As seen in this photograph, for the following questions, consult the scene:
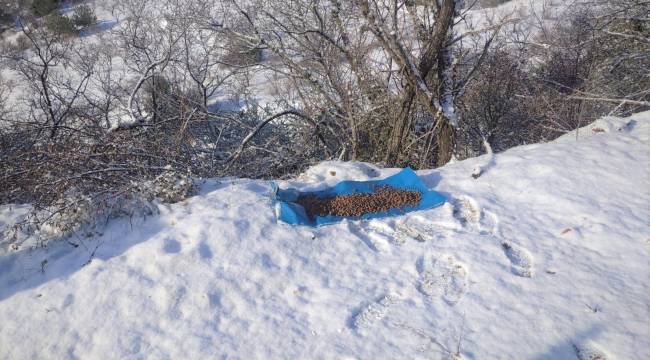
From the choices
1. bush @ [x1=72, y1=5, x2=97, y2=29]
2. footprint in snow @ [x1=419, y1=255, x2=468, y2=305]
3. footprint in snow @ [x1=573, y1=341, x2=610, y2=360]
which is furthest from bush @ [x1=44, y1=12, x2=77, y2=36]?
footprint in snow @ [x1=573, y1=341, x2=610, y2=360]

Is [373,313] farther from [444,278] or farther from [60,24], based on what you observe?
[60,24]

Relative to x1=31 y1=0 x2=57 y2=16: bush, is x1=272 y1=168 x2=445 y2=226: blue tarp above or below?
below

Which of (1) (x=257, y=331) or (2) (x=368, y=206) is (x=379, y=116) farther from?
(1) (x=257, y=331)

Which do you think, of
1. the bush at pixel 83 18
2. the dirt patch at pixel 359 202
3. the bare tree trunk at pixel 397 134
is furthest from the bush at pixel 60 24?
the dirt patch at pixel 359 202

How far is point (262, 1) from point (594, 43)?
16.6ft

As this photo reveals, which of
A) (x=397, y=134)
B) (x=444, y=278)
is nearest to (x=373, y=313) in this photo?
(x=444, y=278)

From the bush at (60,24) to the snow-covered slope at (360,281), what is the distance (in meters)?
9.22

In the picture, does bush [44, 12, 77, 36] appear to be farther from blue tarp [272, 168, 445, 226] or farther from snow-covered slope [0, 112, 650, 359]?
blue tarp [272, 168, 445, 226]

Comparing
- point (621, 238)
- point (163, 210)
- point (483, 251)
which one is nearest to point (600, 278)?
point (621, 238)

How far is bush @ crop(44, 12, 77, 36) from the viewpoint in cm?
998

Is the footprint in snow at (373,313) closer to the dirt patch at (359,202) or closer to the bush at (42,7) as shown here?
the dirt patch at (359,202)

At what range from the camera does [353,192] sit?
134 inches

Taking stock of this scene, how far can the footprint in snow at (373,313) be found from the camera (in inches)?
87.4

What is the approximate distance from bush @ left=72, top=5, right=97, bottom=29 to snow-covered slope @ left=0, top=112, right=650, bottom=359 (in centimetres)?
1020
